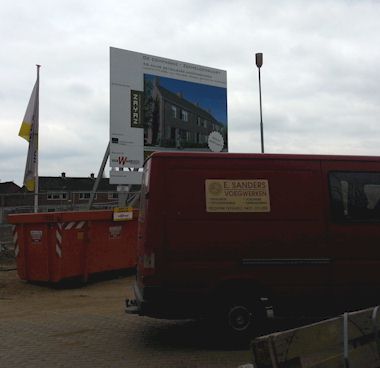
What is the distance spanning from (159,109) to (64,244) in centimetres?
848

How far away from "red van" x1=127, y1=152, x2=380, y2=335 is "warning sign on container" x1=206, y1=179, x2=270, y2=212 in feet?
0.04

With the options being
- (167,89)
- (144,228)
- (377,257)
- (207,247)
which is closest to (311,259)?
(377,257)

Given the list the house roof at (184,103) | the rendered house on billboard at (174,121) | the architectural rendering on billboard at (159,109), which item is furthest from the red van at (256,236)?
the house roof at (184,103)

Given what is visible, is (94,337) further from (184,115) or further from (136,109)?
(184,115)

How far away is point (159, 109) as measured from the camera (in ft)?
64.2

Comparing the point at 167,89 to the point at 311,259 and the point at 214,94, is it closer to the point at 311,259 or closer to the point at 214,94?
the point at 214,94

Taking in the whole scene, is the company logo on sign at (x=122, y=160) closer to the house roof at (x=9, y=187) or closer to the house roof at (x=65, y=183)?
the house roof at (x=65, y=183)

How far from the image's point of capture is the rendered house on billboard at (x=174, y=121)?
751 inches

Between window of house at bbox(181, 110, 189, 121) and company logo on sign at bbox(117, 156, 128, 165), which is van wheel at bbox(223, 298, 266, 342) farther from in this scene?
window of house at bbox(181, 110, 189, 121)

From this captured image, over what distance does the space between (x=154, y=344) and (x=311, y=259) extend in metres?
2.33

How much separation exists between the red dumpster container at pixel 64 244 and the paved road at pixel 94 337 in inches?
37.6

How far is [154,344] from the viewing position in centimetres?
744

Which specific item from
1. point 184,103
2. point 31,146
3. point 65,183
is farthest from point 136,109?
point 65,183

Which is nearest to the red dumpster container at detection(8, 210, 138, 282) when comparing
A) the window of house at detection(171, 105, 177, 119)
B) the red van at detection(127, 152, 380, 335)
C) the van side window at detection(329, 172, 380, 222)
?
the red van at detection(127, 152, 380, 335)
